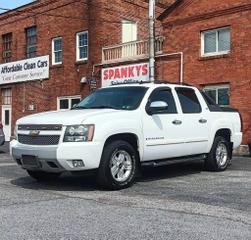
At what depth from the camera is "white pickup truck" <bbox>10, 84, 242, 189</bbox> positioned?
328 inches

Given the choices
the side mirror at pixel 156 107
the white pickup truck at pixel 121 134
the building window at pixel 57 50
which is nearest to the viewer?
the white pickup truck at pixel 121 134

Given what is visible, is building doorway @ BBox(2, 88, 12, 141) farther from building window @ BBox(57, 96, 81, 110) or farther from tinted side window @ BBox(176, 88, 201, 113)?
tinted side window @ BBox(176, 88, 201, 113)

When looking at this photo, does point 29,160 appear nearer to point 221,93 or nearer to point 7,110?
point 221,93

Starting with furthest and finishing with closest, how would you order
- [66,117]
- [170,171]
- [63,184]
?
[170,171]
[63,184]
[66,117]

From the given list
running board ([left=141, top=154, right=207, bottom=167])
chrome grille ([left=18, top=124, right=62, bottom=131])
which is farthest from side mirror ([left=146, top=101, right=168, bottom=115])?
chrome grille ([left=18, top=124, right=62, bottom=131])

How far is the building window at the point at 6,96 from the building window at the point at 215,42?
14626 millimetres

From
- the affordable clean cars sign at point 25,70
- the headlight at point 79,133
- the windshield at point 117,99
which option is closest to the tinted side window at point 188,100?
the windshield at point 117,99

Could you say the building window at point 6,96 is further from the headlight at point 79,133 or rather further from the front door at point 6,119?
the headlight at point 79,133

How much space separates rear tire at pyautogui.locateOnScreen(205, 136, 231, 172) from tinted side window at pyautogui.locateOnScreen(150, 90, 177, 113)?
1.64 m

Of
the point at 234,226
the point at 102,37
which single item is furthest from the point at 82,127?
the point at 102,37

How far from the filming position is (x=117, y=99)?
9.65m

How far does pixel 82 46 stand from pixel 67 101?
9.84 feet

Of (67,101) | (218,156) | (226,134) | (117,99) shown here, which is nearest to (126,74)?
(67,101)

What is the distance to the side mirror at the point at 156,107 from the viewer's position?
9.27 meters
